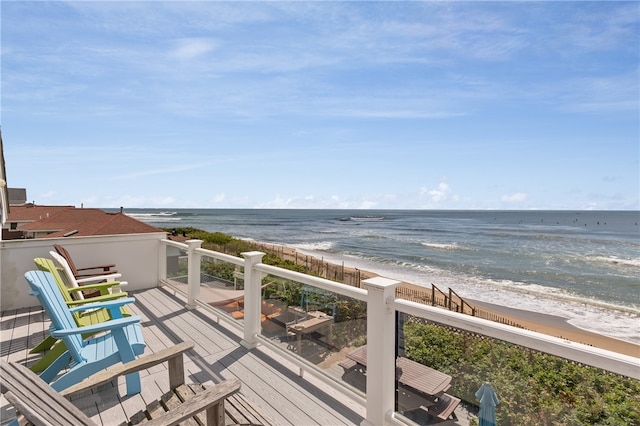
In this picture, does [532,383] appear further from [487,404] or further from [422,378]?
[422,378]

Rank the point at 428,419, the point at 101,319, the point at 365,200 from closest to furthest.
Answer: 1. the point at 428,419
2. the point at 101,319
3. the point at 365,200

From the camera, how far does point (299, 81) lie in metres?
10.2

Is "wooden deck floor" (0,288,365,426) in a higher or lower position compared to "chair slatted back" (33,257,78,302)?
lower

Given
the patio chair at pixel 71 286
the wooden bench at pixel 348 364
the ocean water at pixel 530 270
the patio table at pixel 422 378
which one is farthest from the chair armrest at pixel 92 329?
the ocean water at pixel 530 270

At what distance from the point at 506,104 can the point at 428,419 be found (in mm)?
21861

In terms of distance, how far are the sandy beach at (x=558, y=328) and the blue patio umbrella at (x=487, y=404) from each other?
12133 millimetres

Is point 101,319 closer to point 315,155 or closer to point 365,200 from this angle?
point 315,155

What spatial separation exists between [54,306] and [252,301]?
1.79m

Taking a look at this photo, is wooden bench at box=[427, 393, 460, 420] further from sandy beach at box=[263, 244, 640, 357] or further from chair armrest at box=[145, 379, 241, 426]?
sandy beach at box=[263, 244, 640, 357]

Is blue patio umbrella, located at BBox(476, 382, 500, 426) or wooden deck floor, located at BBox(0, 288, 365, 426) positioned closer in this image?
blue patio umbrella, located at BBox(476, 382, 500, 426)

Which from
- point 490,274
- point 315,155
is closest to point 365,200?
point 315,155

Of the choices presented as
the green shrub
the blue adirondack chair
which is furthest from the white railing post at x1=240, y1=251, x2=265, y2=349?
the green shrub

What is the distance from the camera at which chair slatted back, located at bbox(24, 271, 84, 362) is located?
2.49 metres

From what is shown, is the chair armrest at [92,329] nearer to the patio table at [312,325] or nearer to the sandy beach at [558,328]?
the patio table at [312,325]
